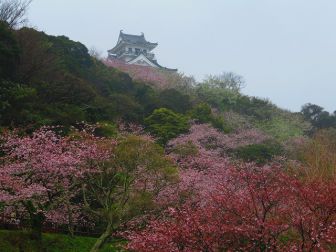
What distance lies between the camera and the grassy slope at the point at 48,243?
11680 millimetres

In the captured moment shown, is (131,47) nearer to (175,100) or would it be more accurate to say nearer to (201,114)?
(175,100)

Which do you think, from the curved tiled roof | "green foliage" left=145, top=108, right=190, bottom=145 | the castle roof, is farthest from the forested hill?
the curved tiled roof

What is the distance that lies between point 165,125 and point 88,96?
5715 millimetres

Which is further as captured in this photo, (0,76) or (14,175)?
(0,76)

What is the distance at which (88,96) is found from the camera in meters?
20.3

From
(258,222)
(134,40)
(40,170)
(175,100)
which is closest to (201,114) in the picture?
(175,100)

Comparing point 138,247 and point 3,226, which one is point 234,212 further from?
point 3,226

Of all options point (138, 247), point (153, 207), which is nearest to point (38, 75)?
point (153, 207)

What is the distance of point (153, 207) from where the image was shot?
40.5 feet

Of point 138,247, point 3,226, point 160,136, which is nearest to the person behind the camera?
point 138,247

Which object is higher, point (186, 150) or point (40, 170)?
point (186, 150)

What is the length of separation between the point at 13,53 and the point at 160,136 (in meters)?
9.18

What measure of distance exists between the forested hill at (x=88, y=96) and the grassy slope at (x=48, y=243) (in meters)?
3.81

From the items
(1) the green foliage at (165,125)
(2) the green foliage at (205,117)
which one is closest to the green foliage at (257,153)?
(1) the green foliage at (165,125)
